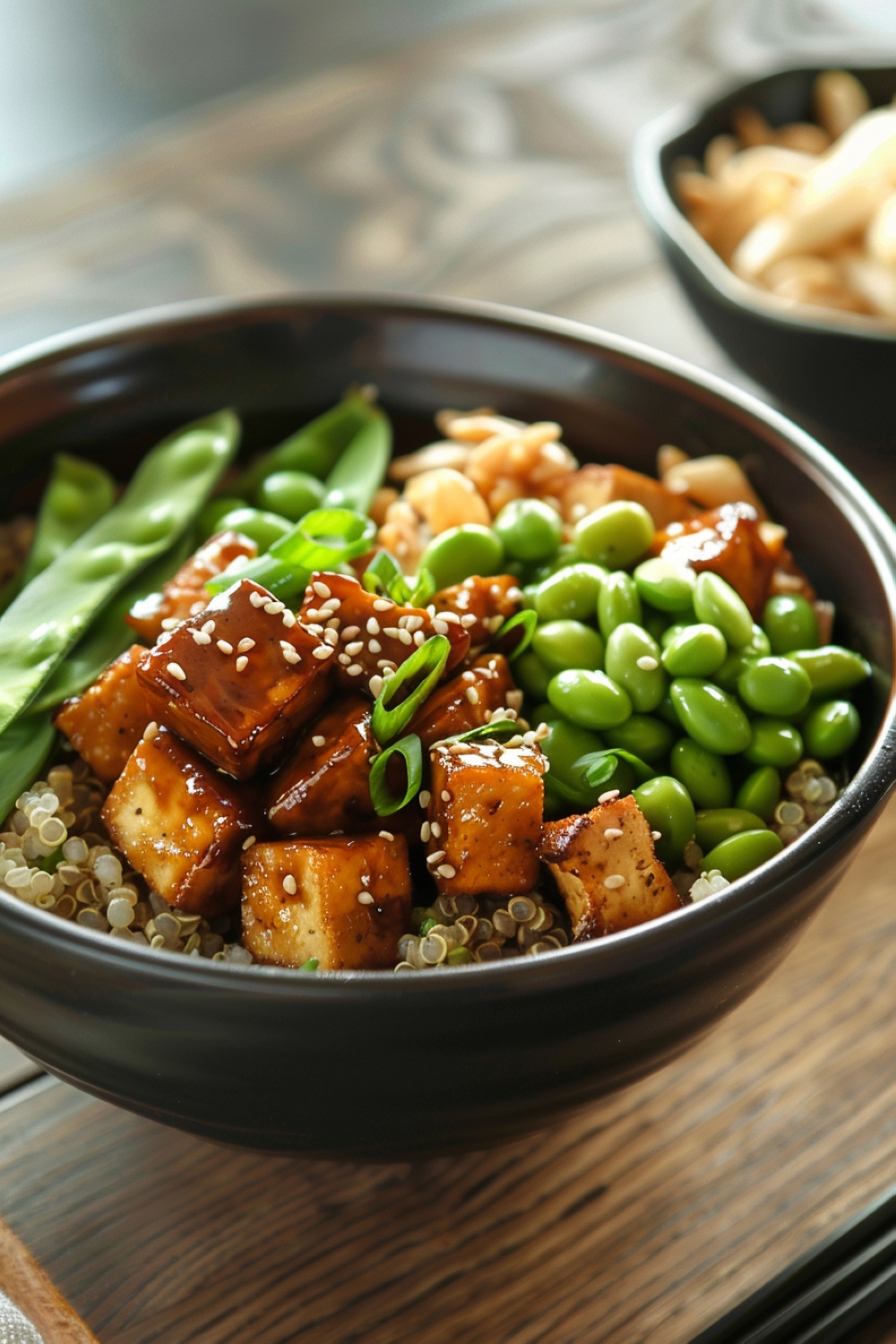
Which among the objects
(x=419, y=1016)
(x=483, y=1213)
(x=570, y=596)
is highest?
(x=419, y=1016)

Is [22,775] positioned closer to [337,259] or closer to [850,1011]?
[850,1011]

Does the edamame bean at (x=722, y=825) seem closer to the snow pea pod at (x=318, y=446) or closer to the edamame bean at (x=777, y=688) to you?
the edamame bean at (x=777, y=688)

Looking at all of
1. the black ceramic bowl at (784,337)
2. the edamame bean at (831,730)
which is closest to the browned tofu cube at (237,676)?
the edamame bean at (831,730)

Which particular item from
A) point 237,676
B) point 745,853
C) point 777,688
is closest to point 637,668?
point 777,688

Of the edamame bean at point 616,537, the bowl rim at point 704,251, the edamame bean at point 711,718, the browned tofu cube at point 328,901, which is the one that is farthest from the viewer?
the bowl rim at point 704,251

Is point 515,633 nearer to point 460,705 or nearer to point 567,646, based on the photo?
point 567,646

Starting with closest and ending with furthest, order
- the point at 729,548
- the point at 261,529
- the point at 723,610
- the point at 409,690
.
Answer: the point at 409,690, the point at 723,610, the point at 729,548, the point at 261,529

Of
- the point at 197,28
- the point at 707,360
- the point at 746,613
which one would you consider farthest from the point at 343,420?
the point at 197,28
